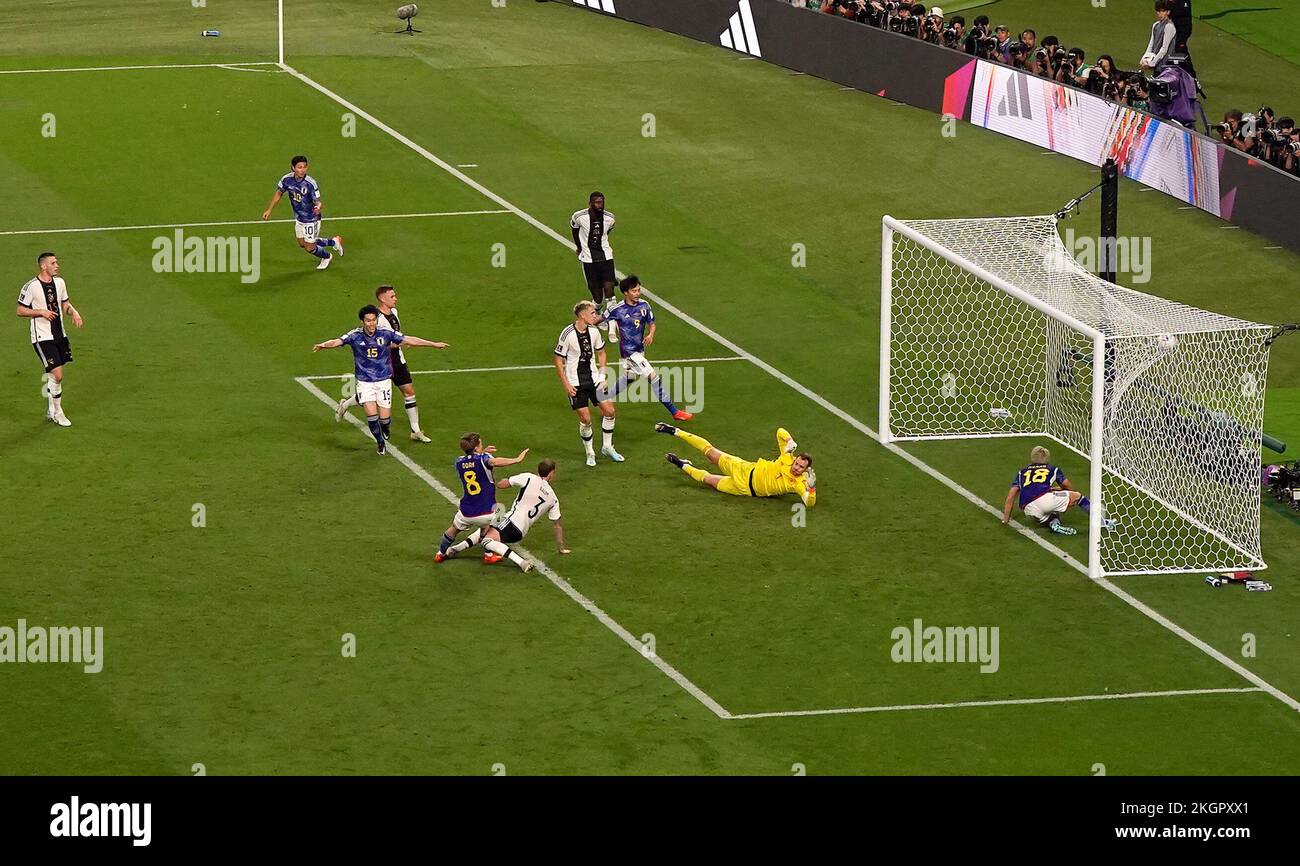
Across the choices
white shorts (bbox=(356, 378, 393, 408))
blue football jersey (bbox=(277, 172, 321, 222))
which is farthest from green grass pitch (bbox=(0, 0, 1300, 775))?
blue football jersey (bbox=(277, 172, 321, 222))

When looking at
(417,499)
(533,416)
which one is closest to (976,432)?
(533,416)

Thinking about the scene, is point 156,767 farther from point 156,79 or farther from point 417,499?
point 156,79

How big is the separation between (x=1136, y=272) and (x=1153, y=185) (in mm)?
3960

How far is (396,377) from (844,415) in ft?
19.3

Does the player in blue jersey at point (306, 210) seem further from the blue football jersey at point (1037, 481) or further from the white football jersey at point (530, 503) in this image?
the blue football jersey at point (1037, 481)

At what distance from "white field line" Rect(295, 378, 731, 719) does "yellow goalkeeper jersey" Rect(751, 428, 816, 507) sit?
3.11 m

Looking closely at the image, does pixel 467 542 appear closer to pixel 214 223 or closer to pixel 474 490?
pixel 474 490

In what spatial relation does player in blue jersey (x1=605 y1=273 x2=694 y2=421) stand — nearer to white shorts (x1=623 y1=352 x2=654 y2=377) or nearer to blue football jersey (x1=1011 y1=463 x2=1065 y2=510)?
white shorts (x1=623 y1=352 x2=654 y2=377)

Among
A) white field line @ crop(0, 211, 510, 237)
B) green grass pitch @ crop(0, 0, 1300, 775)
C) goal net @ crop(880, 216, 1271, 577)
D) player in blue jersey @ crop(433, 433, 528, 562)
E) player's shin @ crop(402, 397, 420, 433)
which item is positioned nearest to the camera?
green grass pitch @ crop(0, 0, 1300, 775)

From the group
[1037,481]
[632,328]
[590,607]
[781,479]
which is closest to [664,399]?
[632,328]

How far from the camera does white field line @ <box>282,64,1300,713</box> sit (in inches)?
824

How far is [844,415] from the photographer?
91.0 feet

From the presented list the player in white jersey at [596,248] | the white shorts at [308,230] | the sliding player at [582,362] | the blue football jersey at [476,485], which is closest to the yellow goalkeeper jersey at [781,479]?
the sliding player at [582,362]

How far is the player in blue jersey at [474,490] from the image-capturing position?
22.5 m
